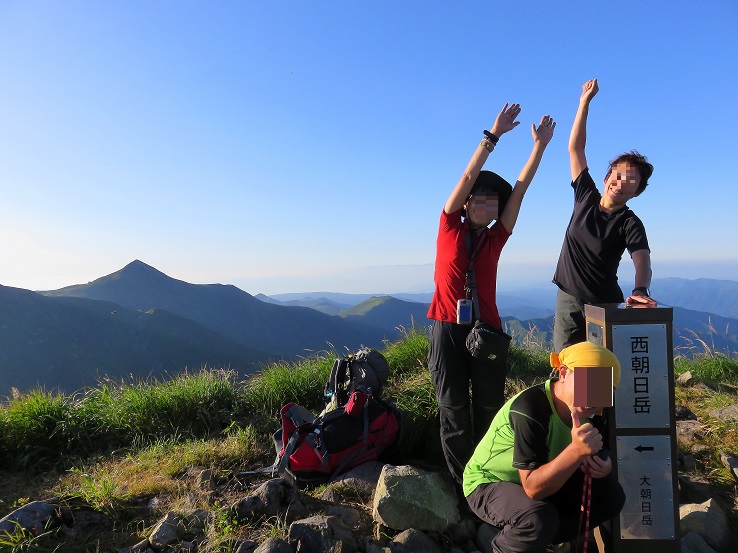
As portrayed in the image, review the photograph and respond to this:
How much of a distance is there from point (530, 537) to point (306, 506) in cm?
188

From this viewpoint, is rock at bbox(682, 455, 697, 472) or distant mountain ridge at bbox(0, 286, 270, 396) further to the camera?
distant mountain ridge at bbox(0, 286, 270, 396)

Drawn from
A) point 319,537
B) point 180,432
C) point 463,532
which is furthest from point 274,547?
point 180,432

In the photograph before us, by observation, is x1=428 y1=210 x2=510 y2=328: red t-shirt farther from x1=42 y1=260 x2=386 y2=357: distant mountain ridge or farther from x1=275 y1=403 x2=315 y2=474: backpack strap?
x1=42 y1=260 x2=386 y2=357: distant mountain ridge

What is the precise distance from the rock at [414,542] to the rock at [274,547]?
0.73 m

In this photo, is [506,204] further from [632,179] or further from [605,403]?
[605,403]

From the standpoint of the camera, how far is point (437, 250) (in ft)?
12.4

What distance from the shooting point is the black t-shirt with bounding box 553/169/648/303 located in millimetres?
3641

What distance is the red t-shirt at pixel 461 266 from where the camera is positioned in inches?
141

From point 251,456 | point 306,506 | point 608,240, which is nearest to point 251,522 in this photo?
point 306,506

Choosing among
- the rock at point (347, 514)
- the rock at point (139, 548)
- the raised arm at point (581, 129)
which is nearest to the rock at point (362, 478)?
the rock at point (347, 514)

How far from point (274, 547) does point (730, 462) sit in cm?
403

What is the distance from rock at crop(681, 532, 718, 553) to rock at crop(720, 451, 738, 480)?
107 centimetres

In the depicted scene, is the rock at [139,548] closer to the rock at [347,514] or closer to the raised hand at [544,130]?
the rock at [347,514]

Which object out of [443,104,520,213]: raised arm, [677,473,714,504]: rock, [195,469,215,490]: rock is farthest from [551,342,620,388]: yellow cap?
[195,469,215,490]: rock
